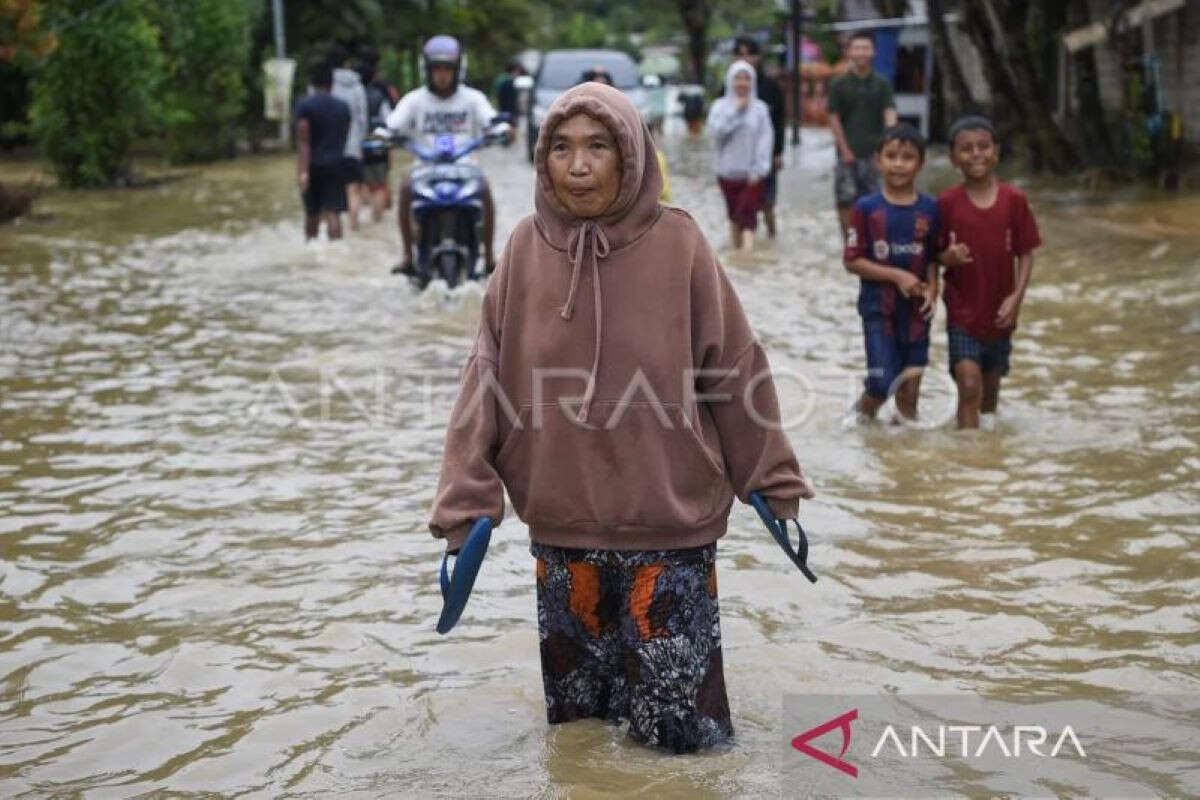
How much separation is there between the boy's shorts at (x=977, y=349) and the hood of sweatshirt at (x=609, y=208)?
13.7 feet

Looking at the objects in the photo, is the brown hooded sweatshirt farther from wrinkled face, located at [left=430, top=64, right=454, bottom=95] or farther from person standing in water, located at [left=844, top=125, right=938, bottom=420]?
wrinkled face, located at [left=430, top=64, right=454, bottom=95]

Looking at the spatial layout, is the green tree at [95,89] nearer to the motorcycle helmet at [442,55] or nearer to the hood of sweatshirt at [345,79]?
the hood of sweatshirt at [345,79]

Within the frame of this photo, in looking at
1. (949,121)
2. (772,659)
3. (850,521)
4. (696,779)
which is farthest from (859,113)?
(949,121)

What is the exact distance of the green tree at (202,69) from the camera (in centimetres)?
2853

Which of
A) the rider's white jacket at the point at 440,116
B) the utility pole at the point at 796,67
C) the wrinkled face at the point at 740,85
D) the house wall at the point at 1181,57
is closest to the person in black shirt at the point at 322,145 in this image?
the rider's white jacket at the point at 440,116

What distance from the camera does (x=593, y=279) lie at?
4137 millimetres

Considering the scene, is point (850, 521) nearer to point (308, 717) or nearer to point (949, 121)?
point (308, 717)

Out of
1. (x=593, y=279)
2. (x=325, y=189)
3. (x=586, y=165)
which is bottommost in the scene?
(x=325, y=189)

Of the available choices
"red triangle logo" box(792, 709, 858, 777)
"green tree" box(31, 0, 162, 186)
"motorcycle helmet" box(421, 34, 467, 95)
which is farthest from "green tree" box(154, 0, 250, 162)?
"red triangle logo" box(792, 709, 858, 777)

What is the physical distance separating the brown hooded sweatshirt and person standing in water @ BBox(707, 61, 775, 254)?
35.9 feet

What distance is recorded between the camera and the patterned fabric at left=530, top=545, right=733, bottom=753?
14.0ft

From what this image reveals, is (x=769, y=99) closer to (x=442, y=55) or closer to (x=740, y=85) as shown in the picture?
(x=740, y=85)

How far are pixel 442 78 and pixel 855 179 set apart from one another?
3659mm

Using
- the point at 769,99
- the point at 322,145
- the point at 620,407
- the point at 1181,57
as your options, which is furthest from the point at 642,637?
the point at 1181,57
